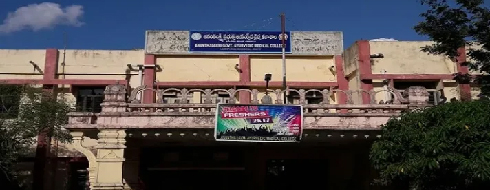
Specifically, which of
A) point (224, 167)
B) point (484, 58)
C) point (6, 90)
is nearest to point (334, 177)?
point (224, 167)

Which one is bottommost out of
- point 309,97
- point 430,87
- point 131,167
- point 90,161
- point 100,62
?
point 131,167

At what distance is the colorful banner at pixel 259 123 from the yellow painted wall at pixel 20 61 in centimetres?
Answer: 1104

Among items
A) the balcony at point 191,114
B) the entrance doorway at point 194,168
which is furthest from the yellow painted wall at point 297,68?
the balcony at point 191,114

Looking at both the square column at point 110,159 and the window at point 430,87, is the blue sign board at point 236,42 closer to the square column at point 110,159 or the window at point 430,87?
the window at point 430,87

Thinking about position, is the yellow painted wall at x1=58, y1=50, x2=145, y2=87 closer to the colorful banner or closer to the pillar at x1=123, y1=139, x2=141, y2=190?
the pillar at x1=123, y1=139, x2=141, y2=190

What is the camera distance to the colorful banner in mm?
12398

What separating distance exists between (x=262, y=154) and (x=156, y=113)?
251 inches

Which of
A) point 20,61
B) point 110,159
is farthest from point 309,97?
point 20,61

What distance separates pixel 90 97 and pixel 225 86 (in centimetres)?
561

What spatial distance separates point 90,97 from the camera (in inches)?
803

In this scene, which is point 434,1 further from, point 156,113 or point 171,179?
point 171,179

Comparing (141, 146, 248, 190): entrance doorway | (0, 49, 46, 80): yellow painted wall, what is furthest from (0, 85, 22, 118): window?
(141, 146, 248, 190): entrance doorway

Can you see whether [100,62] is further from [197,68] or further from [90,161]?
[90,161]

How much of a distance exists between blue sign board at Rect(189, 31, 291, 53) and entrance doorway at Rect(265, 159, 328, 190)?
4.96 metres
